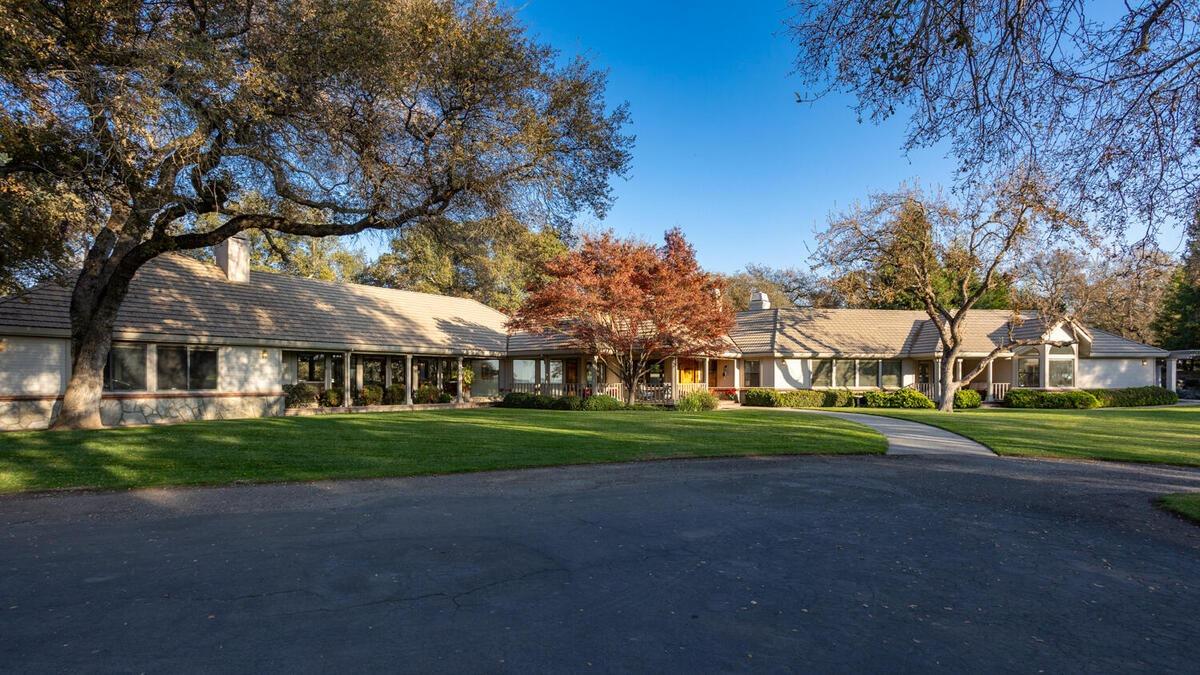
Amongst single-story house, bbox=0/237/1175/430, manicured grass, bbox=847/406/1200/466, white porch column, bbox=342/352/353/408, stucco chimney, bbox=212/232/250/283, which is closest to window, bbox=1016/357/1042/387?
single-story house, bbox=0/237/1175/430

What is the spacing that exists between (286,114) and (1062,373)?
3787 centimetres

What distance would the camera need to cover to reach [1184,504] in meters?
8.51

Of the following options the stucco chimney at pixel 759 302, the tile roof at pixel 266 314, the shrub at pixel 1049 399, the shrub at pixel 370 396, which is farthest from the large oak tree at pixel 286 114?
the stucco chimney at pixel 759 302

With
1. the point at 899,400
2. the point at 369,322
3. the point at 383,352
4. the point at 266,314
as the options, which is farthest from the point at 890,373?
the point at 266,314

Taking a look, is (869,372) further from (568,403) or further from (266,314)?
(266,314)

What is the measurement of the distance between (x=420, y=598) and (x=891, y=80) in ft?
23.2

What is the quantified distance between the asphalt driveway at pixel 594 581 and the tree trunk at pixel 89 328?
9610 millimetres

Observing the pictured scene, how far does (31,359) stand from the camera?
18.2 m

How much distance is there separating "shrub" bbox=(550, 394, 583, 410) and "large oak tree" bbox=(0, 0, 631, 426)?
13554mm

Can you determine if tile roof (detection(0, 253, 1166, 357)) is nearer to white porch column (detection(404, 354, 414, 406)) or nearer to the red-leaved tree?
white porch column (detection(404, 354, 414, 406))

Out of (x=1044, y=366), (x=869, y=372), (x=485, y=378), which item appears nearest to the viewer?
(x=1044, y=366)

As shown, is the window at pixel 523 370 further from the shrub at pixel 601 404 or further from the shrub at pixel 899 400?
the shrub at pixel 899 400

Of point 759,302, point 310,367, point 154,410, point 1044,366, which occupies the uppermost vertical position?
point 759,302

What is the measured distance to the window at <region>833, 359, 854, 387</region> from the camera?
35.5 m
